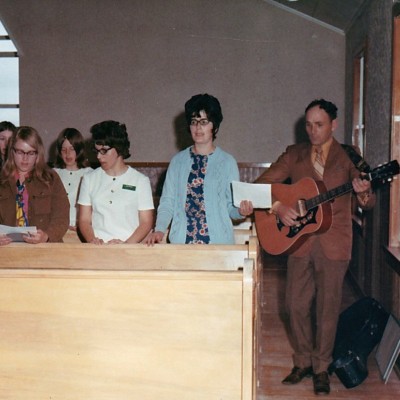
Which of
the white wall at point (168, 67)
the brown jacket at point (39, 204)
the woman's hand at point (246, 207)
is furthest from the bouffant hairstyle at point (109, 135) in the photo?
the white wall at point (168, 67)

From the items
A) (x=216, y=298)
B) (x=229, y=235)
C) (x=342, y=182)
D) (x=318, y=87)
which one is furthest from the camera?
(x=318, y=87)

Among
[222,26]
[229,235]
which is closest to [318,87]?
[222,26]

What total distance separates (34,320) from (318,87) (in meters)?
6.16

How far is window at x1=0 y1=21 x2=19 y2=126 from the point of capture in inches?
300

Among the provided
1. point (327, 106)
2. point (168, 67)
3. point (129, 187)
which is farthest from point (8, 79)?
point (327, 106)

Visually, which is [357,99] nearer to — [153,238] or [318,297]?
[318,297]

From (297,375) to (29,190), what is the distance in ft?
5.91

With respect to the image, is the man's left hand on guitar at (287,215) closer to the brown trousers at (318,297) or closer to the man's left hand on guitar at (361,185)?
the brown trousers at (318,297)

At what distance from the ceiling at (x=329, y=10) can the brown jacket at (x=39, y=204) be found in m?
3.65

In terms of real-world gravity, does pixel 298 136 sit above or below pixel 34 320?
above

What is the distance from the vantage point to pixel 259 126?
24.4ft

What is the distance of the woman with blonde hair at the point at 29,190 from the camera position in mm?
2709

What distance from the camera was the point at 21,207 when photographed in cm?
273

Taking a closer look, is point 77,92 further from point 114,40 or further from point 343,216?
point 343,216
